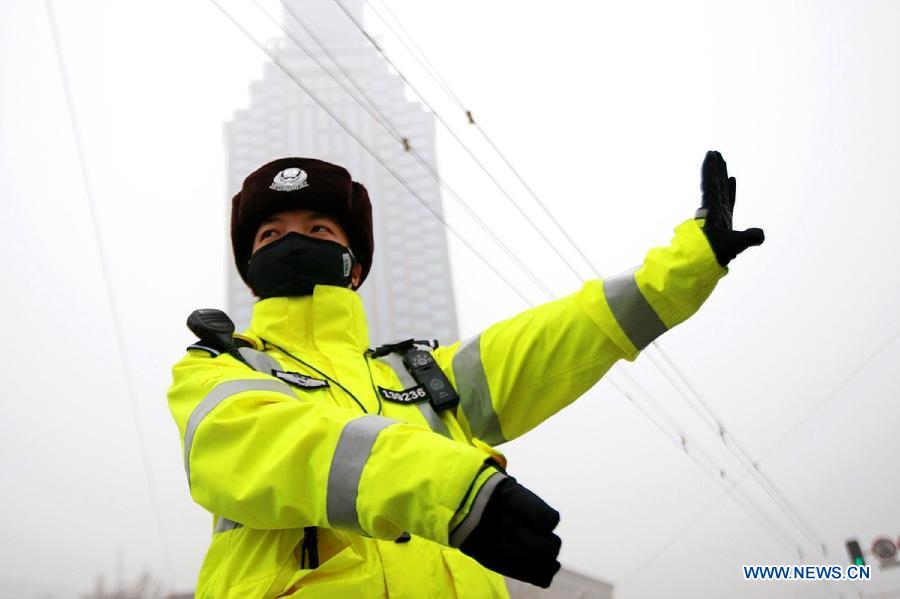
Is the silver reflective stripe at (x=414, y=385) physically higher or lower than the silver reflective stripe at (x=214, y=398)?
lower

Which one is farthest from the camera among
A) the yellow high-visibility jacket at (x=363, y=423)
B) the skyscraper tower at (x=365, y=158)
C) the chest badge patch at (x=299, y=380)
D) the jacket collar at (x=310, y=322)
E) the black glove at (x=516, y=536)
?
the skyscraper tower at (x=365, y=158)

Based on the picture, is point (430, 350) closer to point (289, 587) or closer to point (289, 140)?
point (289, 587)

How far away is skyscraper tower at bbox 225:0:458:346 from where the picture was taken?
11.5 meters

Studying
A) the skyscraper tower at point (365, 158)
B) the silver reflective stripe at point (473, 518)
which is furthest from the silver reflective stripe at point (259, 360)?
the skyscraper tower at point (365, 158)

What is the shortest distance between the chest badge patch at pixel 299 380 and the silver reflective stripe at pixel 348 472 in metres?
0.47

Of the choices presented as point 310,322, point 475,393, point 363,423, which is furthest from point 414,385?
point 363,423

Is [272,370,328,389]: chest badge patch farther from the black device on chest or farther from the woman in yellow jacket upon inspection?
the black device on chest

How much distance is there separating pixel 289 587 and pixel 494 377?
732 millimetres

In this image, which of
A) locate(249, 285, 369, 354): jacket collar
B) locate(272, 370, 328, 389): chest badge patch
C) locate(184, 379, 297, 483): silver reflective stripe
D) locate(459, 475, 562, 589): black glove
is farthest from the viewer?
locate(249, 285, 369, 354): jacket collar

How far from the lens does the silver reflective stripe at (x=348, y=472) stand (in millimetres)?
988

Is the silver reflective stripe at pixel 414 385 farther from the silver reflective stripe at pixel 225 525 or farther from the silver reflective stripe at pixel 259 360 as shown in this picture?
the silver reflective stripe at pixel 225 525

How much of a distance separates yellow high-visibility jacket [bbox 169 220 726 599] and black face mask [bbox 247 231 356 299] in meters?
0.04

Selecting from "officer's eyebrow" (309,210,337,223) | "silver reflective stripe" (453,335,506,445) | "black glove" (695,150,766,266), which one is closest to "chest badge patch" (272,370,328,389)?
"silver reflective stripe" (453,335,506,445)

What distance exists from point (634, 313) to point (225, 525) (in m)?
1.01
